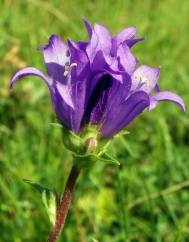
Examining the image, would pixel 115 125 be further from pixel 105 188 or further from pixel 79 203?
pixel 105 188

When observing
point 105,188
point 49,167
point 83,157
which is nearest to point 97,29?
point 83,157

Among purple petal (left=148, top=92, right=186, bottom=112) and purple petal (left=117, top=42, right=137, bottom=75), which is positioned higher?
purple petal (left=117, top=42, right=137, bottom=75)

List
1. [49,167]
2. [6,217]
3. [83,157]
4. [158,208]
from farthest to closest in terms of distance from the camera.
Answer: [158,208] < [49,167] < [6,217] < [83,157]

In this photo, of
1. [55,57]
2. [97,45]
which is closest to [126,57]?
[97,45]

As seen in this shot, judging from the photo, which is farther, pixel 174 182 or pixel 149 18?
pixel 149 18

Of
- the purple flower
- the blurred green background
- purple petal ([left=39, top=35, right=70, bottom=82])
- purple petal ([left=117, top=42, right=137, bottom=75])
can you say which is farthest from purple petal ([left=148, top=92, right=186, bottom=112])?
the blurred green background

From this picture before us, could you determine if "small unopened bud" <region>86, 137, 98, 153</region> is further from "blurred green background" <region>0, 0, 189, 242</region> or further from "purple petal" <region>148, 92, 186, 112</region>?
"blurred green background" <region>0, 0, 189, 242</region>

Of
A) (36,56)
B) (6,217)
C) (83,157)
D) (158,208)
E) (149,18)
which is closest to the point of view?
(83,157)
